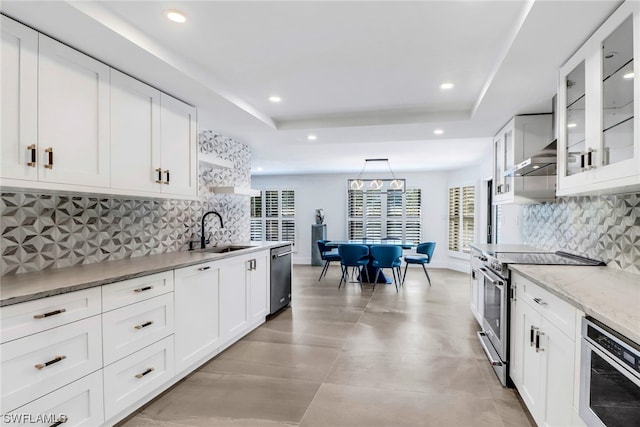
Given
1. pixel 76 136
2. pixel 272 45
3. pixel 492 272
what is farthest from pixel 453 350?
pixel 76 136

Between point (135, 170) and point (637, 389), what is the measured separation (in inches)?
112

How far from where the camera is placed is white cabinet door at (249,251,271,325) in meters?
3.68

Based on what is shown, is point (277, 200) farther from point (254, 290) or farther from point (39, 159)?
point (39, 159)

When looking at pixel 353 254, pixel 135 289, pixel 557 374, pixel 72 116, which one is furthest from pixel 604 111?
pixel 353 254

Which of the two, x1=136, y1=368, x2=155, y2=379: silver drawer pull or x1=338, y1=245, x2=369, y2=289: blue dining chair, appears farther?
x1=338, y1=245, x2=369, y2=289: blue dining chair

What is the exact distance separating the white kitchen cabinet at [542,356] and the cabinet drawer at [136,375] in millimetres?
2321

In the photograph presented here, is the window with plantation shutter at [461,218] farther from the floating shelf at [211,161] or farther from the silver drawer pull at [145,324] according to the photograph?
the silver drawer pull at [145,324]

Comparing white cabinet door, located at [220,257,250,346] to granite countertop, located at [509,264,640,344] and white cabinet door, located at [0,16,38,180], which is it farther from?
granite countertop, located at [509,264,640,344]

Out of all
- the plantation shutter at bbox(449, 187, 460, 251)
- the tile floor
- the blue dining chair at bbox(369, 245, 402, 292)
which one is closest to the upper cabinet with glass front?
the tile floor

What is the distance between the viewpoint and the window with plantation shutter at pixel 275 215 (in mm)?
9359

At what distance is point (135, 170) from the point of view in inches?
96.8

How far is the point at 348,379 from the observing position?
8.68ft

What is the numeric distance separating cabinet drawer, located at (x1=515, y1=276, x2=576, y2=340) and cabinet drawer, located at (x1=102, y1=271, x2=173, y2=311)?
7.65ft

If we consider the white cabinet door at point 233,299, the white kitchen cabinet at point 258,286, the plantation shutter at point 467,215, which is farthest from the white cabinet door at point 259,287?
the plantation shutter at point 467,215
